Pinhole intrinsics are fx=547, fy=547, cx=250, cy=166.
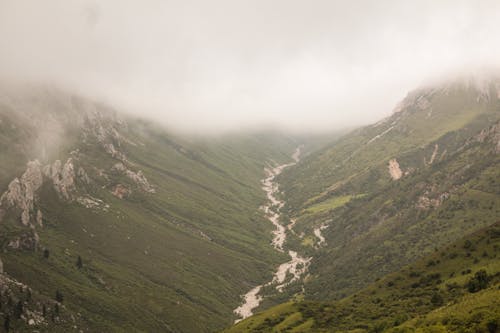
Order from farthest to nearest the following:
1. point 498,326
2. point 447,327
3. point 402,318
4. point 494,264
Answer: point 494,264, point 402,318, point 447,327, point 498,326

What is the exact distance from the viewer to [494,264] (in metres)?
193

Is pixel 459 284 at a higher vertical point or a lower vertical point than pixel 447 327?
higher

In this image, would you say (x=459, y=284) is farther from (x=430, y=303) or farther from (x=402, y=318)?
(x=402, y=318)

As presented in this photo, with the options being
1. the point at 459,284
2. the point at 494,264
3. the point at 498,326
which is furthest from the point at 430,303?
the point at 498,326

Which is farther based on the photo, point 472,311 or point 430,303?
point 430,303

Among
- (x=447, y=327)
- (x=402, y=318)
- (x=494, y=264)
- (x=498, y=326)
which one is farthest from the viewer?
(x=494, y=264)

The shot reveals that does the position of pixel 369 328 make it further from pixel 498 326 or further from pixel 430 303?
pixel 498 326

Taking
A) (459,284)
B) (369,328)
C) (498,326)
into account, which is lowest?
(498,326)

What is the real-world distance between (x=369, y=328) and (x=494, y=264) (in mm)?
49827

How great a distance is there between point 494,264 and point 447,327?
70.1m

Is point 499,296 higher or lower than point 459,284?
lower

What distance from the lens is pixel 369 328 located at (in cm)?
19138

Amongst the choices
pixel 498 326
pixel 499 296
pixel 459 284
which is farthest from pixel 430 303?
pixel 498 326

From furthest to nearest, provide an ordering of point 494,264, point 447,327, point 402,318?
point 494,264, point 402,318, point 447,327
